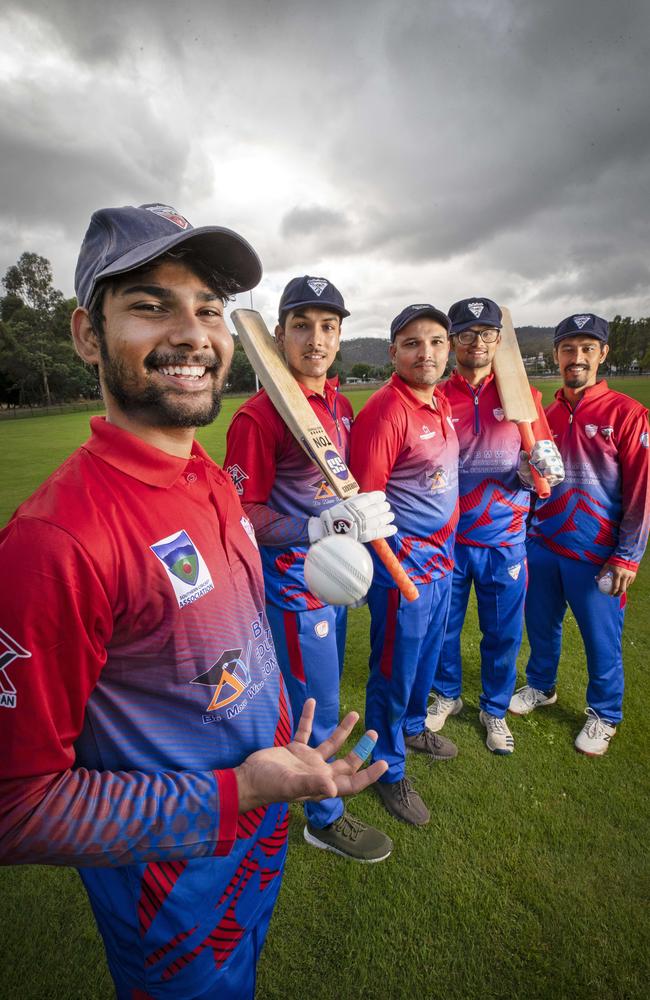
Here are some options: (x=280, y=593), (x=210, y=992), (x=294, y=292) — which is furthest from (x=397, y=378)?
(x=210, y=992)

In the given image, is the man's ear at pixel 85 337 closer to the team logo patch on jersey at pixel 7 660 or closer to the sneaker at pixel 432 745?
the team logo patch on jersey at pixel 7 660

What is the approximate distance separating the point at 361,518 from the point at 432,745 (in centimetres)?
205

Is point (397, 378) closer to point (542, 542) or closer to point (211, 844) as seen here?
point (542, 542)

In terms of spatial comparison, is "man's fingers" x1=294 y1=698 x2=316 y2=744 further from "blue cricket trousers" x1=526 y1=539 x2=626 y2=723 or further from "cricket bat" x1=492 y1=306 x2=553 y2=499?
"blue cricket trousers" x1=526 y1=539 x2=626 y2=723

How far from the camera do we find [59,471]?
1.03 meters

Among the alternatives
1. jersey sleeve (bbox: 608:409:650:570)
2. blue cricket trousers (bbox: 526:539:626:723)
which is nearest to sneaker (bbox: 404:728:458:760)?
blue cricket trousers (bbox: 526:539:626:723)

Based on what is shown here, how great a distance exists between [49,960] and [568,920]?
2.29 m

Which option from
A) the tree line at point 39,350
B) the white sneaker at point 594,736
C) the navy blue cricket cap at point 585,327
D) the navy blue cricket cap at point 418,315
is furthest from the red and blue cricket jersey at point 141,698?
the tree line at point 39,350

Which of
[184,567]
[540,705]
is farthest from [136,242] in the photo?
[540,705]

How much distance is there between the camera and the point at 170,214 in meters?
1.24

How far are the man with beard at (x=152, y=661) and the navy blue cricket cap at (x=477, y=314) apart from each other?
2.09 meters

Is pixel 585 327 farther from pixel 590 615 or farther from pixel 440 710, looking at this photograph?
pixel 440 710

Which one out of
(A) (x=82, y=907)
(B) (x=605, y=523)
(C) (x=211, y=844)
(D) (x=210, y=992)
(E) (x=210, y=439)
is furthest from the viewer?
(E) (x=210, y=439)

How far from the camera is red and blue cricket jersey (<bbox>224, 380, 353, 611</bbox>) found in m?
2.28
